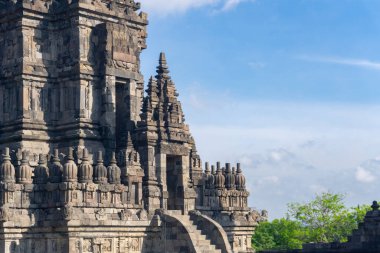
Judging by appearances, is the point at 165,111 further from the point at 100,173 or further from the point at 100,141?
the point at 100,173

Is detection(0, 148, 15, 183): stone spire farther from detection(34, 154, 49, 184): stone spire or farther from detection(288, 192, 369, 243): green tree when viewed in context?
detection(288, 192, 369, 243): green tree

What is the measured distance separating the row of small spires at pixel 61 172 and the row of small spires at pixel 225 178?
362 inches

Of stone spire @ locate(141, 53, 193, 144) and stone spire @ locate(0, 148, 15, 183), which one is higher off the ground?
stone spire @ locate(141, 53, 193, 144)

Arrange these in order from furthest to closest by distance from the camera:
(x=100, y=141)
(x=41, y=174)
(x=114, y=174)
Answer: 1. (x=100, y=141)
2. (x=114, y=174)
3. (x=41, y=174)

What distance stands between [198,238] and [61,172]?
7917mm

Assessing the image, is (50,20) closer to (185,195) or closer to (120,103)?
(120,103)

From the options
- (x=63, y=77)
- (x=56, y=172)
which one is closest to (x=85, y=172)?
(x=56, y=172)

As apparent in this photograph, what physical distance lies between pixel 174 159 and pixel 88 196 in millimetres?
7916

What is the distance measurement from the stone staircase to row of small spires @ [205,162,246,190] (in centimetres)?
614

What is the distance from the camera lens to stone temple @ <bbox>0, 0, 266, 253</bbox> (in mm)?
50281

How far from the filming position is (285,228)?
310 feet

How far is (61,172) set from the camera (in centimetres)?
5025

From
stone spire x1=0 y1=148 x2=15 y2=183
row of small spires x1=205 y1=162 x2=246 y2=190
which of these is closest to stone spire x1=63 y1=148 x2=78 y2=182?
stone spire x1=0 y1=148 x2=15 y2=183

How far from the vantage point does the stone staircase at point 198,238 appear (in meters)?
52.0
